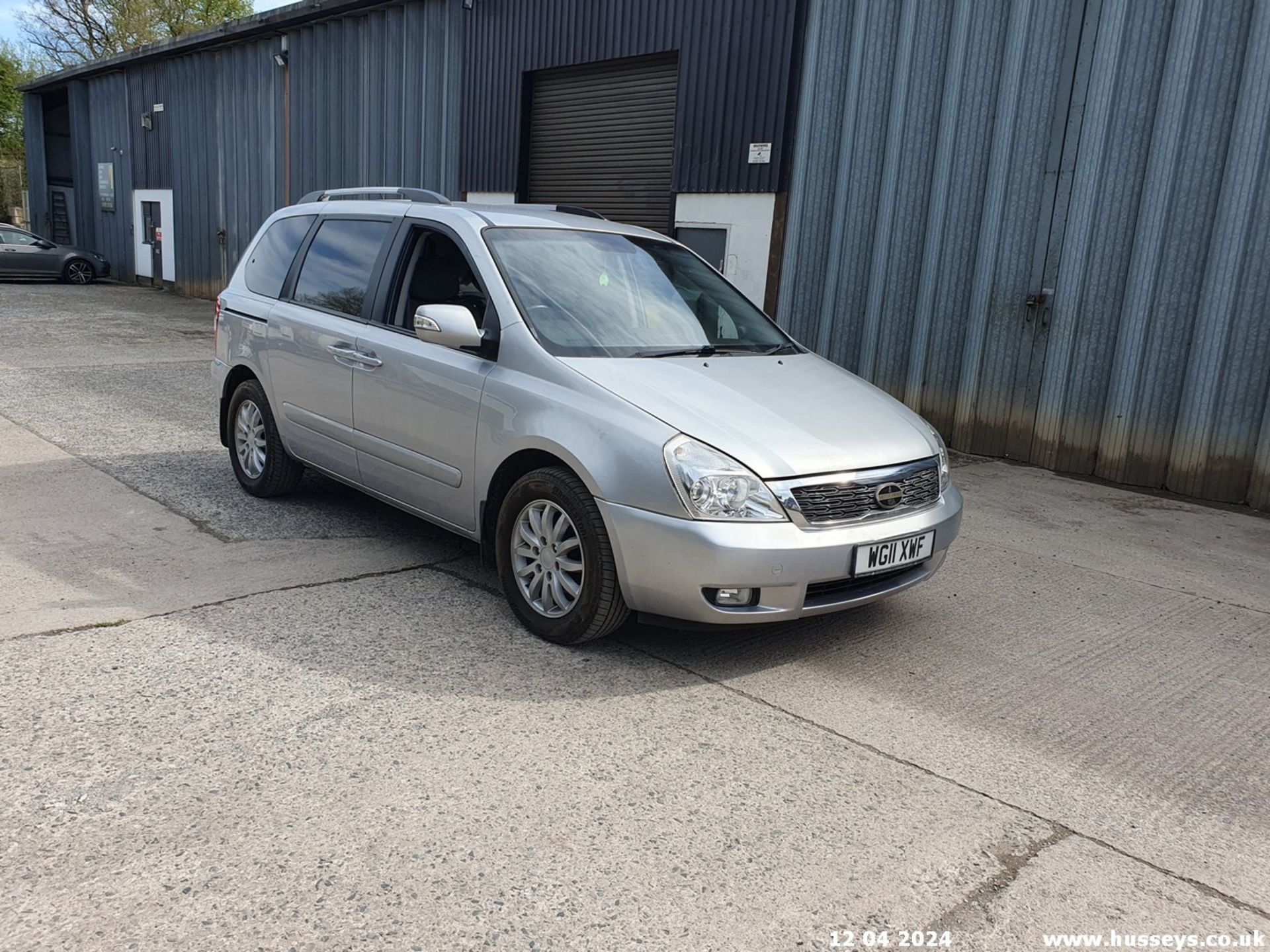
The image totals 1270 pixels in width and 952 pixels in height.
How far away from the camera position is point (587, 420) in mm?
3980

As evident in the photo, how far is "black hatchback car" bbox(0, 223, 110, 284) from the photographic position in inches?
904

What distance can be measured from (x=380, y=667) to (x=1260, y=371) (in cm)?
683

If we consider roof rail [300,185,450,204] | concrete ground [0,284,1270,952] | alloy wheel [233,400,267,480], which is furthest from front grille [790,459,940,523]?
alloy wheel [233,400,267,480]

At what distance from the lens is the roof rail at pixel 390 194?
5348 mm

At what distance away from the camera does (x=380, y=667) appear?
3883mm

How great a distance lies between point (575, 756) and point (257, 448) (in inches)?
145

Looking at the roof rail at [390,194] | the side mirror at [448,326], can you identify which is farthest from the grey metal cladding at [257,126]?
the side mirror at [448,326]

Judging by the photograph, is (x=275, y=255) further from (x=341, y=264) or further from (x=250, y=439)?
(x=250, y=439)

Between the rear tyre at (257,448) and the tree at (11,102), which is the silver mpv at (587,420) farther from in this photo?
the tree at (11,102)

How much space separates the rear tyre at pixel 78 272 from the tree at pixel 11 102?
26.9m

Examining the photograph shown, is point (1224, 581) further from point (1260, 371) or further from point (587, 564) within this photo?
point (587, 564)

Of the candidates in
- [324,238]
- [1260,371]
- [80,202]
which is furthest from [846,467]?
[80,202]

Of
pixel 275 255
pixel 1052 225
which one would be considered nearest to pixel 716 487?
pixel 275 255

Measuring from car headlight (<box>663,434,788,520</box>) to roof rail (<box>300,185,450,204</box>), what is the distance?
228cm
